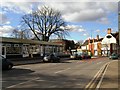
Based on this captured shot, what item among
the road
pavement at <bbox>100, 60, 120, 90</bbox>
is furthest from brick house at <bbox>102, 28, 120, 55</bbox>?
pavement at <bbox>100, 60, 120, 90</bbox>

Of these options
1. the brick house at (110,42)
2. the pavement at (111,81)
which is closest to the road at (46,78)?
the pavement at (111,81)

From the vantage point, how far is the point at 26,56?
50.3 metres

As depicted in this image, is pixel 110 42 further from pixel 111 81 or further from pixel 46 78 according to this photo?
pixel 111 81

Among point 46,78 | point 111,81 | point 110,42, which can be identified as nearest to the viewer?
point 111,81

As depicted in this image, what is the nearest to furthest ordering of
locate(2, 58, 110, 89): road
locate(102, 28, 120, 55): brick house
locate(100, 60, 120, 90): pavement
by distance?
locate(100, 60, 120, 90): pavement < locate(2, 58, 110, 89): road < locate(102, 28, 120, 55): brick house

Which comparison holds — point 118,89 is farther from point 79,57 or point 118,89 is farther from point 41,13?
point 41,13

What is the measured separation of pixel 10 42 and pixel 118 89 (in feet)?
112

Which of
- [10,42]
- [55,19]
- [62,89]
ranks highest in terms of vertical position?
[55,19]

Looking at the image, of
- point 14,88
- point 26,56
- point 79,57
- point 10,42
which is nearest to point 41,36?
point 79,57

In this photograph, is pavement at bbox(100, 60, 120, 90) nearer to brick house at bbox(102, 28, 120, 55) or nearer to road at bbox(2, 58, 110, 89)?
road at bbox(2, 58, 110, 89)

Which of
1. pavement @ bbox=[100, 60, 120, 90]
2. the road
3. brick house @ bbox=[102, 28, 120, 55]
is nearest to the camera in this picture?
pavement @ bbox=[100, 60, 120, 90]

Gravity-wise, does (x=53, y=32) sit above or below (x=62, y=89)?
above

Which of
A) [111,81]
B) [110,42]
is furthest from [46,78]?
[110,42]

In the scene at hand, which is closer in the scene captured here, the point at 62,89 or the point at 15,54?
the point at 62,89
